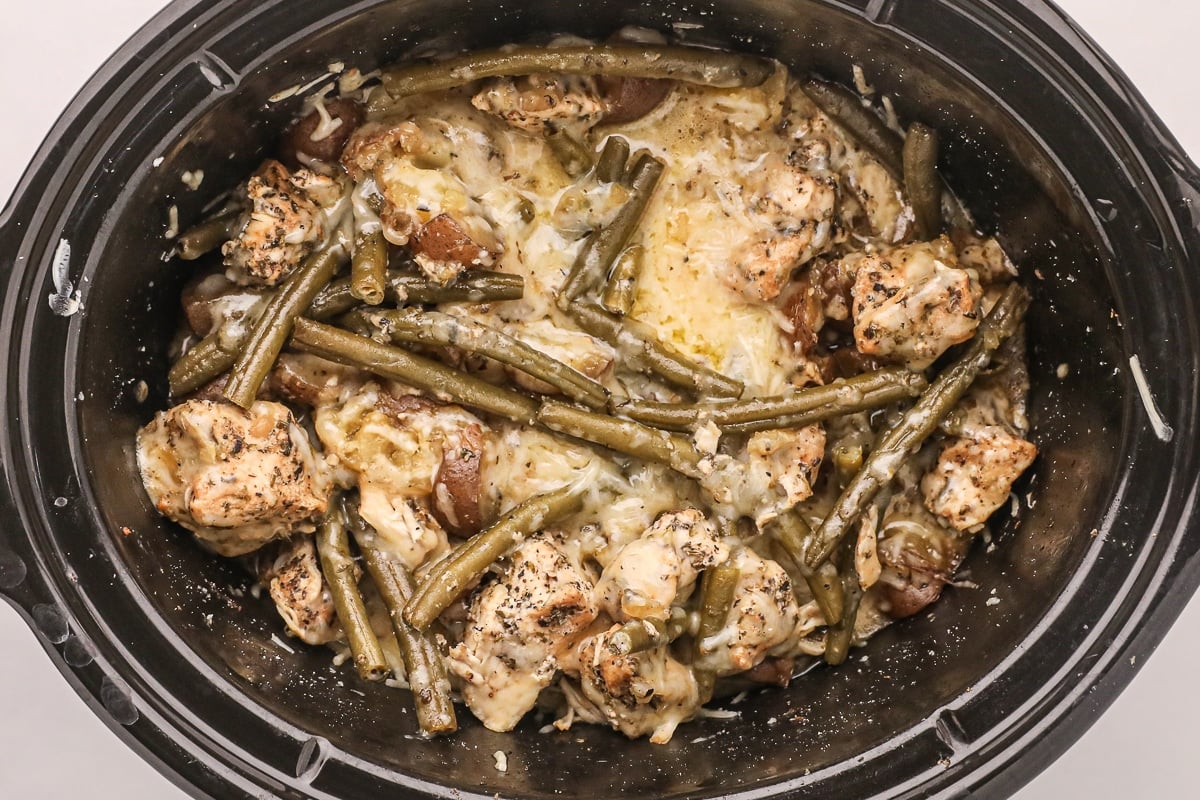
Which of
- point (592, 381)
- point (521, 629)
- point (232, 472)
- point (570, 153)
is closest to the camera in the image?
point (232, 472)

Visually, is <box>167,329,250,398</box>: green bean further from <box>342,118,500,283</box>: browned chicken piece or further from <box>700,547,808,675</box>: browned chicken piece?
<box>700,547,808,675</box>: browned chicken piece

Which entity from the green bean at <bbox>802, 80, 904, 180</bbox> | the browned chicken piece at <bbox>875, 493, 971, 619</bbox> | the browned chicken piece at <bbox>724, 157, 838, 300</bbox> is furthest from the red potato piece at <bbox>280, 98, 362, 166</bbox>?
the browned chicken piece at <bbox>875, 493, 971, 619</bbox>

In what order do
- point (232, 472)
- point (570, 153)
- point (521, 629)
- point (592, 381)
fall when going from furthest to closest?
1. point (570, 153)
2. point (592, 381)
3. point (521, 629)
4. point (232, 472)

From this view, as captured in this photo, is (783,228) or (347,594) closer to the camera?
(347,594)

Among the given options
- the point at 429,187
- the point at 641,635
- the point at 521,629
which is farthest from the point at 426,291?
the point at 641,635

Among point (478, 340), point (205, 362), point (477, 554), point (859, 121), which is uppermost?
point (859, 121)

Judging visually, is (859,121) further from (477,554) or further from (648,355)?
(477,554)

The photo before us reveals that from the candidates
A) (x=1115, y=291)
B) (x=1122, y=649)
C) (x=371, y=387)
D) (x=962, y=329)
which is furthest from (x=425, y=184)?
(x=1122, y=649)
